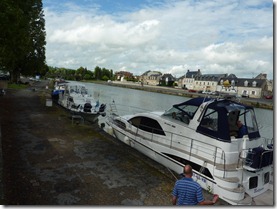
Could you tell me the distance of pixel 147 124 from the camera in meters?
12.0

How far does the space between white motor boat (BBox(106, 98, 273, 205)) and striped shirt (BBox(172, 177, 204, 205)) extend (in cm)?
358

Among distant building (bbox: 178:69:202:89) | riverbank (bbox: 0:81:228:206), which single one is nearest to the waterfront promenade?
riverbank (bbox: 0:81:228:206)

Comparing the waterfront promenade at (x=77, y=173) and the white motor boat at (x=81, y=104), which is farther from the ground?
the white motor boat at (x=81, y=104)

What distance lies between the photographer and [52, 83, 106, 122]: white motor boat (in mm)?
21781

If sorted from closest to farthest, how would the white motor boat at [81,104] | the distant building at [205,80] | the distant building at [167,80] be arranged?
the white motor boat at [81,104], the distant building at [205,80], the distant building at [167,80]

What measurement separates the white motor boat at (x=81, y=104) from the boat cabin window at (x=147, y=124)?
8.05 meters

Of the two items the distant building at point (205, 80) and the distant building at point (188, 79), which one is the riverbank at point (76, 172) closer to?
the distant building at point (205, 80)

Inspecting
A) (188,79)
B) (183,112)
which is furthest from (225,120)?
(188,79)

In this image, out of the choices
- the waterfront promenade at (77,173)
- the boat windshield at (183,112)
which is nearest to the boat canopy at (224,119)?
the boat windshield at (183,112)

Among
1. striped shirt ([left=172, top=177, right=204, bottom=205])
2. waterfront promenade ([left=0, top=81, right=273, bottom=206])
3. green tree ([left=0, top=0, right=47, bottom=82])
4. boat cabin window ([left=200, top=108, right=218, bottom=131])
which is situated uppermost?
green tree ([left=0, top=0, right=47, bottom=82])

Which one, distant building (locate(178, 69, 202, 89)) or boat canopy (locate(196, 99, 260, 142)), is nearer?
boat canopy (locate(196, 99, 260, 142))

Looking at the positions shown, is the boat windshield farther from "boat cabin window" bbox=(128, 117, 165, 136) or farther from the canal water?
the canal water

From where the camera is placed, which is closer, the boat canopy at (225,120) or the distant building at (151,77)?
the boat canopy at (225,120)

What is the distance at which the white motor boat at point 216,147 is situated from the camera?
26.0 feet
